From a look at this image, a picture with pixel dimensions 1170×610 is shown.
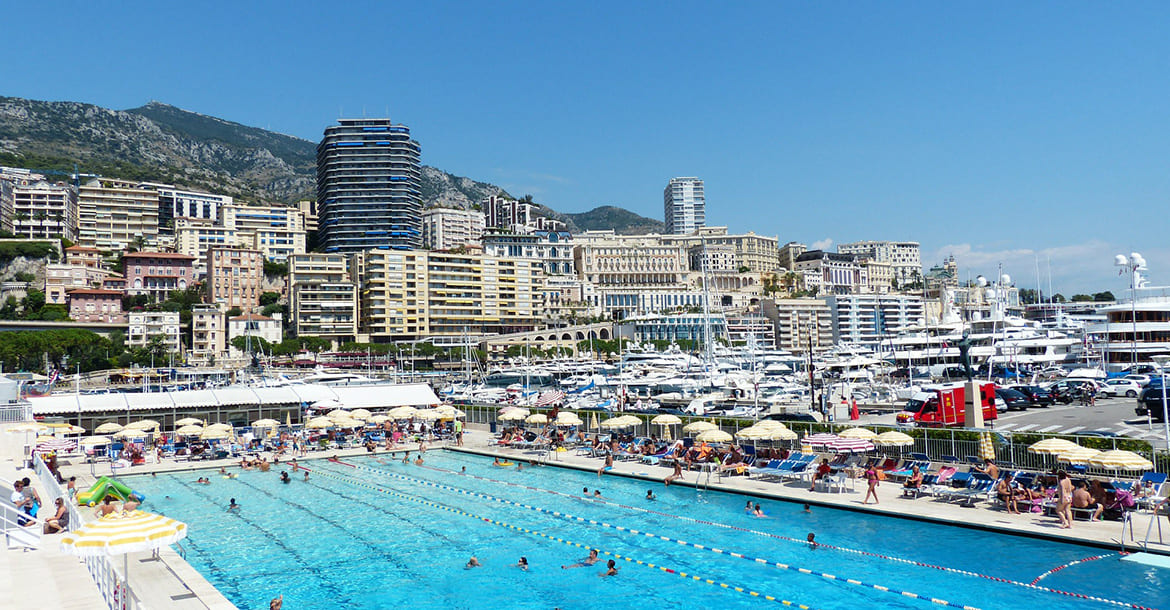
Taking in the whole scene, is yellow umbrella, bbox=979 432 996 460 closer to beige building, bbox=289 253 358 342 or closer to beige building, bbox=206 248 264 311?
beige building, bbox=289 253 358 342

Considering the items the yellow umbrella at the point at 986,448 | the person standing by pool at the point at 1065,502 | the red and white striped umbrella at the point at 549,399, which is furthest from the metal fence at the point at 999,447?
the red and white striped umbrella at the point at 549,399

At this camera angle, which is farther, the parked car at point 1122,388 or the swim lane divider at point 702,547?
the parked car at point 1122,388

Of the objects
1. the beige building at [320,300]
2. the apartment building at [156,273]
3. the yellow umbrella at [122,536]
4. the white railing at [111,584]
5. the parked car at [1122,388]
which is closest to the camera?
the white railing at [111,584]

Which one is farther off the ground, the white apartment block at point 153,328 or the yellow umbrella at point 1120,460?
the white apartment block at point 153,328

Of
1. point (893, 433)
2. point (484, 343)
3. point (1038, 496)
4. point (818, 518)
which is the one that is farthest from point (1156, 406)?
point (484, 343)

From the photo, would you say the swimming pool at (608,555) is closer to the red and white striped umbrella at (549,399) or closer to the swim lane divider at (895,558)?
the swim lane divider at (895,558)

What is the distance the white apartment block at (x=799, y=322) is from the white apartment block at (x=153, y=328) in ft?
374

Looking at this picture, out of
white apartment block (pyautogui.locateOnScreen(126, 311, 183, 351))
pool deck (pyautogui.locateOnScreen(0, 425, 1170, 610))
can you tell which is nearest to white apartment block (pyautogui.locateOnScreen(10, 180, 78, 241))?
white apartment block (pyautogui.locateOnScreen(126, 311, 183, 351))

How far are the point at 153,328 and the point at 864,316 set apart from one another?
470ft

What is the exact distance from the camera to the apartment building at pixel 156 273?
132m

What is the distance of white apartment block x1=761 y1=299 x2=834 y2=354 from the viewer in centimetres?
16950

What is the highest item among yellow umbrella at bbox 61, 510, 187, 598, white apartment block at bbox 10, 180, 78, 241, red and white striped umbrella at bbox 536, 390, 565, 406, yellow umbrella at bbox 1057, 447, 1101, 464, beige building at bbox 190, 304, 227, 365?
white apartment block at bbox 10, 180, 78, 241

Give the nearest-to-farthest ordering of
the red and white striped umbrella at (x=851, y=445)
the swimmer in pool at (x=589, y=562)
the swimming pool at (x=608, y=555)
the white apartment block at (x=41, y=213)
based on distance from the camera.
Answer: the swimming pool at (x=608, y=555), the swimmer in pool at (x=589, y=562), the red and white striped umbrella at (x=851, y=445), the white apartment block at (x=41, y=213)

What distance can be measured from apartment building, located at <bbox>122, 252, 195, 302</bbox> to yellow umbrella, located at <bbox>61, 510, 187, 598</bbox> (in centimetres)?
13340
